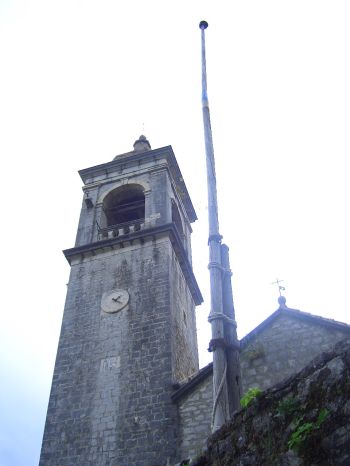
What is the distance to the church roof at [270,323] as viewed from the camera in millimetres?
10438

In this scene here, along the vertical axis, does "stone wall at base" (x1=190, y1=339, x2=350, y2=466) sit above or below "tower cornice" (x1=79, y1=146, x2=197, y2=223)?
below

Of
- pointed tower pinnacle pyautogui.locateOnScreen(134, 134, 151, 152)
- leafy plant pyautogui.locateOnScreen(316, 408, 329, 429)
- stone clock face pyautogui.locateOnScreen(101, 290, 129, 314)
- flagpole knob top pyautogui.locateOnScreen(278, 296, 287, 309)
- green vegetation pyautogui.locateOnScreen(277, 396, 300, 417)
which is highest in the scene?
pointed tower pinnacle pyautogui.locateOnScreen(134, 134, 151, 152)

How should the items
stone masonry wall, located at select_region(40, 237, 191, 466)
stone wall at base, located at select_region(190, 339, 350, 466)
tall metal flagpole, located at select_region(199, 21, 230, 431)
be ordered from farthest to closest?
stone masonry wall, located at select_region(40, 237, 191, 466), tall metal flagpole, located at select_region(199, 21, 230, 431), stone wall at base, located at select_region(190, 339, 350, 466)

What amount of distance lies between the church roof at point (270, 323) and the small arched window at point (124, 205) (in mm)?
7033

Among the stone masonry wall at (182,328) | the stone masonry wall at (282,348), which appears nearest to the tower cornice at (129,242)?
the stone masonry wall at (182,328)

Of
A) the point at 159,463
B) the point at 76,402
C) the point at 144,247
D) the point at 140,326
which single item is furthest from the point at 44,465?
the point at 144,247

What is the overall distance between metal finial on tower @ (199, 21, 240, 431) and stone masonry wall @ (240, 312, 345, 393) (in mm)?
4854

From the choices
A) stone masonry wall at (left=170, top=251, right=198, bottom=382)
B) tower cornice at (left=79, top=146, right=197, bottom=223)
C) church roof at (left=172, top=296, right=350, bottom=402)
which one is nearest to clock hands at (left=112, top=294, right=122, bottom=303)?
stone masonry wall at (left=170, top=251, right=198, bottom=382)

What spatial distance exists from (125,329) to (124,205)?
5916 millimetres

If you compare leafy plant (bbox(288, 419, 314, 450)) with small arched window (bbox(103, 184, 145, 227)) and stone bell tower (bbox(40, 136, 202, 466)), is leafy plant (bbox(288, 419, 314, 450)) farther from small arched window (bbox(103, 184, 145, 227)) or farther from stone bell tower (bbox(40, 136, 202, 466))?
small arched window (bbox(103, 184, 145, 227))

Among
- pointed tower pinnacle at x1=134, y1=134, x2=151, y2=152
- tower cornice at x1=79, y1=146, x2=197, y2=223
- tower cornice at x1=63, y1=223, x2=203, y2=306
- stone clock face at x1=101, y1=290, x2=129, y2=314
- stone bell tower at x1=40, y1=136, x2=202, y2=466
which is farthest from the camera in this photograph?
pointed tower pinnacle at x1=134, y1=134, x2=151, y2=152

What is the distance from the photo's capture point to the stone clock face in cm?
1291

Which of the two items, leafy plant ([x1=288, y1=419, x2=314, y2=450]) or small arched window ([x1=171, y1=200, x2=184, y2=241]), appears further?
small arched window ([x1=171, y1=200, x2=184, y2=241])

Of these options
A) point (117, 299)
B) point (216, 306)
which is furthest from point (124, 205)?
point (216, 306)
